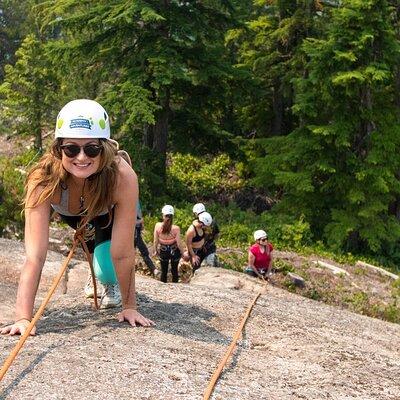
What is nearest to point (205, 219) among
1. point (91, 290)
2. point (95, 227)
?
point (91, 290)

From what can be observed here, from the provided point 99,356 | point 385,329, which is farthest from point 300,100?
point 99,356

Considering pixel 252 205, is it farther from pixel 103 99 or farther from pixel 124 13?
pixel 124 13

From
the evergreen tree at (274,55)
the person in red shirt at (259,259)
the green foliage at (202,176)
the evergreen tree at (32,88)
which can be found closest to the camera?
the person in red shirt at (259,259)

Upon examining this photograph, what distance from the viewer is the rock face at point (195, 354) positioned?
3393 millimetres

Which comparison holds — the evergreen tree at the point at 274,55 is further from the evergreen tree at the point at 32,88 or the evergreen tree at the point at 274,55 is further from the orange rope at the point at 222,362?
the orange rope at the point at 222,362

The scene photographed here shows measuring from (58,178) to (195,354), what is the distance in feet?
4.81

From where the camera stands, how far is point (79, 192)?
13.6ft

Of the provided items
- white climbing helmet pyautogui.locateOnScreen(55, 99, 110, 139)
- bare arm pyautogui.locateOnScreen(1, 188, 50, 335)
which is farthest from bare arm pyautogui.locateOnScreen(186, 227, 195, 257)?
white climbing helmet pyautogui.locateOnScreen(55, 99, 110, 139)

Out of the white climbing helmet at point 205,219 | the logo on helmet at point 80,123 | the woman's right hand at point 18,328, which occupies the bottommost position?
the white climbing helmet at point 205,219

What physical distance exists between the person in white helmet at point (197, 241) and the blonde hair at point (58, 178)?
6289mm

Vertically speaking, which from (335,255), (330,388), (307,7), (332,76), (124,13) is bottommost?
(335,255)

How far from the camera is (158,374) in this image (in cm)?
358

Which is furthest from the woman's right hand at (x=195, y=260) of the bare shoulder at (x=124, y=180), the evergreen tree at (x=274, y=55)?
the evergreen tree at (x=274, y=55)

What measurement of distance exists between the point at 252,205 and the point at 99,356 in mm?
19024
